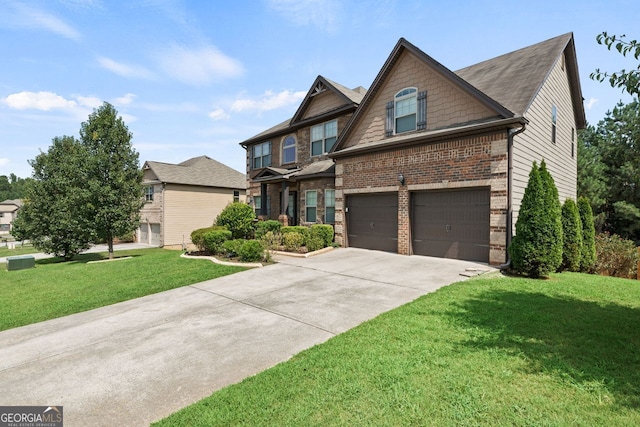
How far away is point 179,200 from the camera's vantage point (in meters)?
25.1

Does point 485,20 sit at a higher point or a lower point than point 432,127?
higher

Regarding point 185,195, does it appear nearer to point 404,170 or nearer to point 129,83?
point 129,83

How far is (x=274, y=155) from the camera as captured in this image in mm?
20375

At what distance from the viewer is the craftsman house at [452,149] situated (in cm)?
927

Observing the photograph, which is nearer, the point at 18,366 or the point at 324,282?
the point at 18,366

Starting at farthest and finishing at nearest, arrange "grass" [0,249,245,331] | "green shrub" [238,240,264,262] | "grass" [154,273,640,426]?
"green shrub" [238,240,264,262] < "grass" [0,249,245,331] < "grass" [154,273,640,426]

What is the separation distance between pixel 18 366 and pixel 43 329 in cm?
190

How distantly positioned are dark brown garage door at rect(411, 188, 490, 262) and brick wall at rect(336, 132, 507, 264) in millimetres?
298

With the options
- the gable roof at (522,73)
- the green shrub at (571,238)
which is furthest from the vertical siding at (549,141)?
the green shrub at (571,238)

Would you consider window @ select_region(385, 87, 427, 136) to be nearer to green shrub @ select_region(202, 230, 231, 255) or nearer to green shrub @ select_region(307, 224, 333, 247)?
green shrub @ select_region(307, 224, 333, 247)

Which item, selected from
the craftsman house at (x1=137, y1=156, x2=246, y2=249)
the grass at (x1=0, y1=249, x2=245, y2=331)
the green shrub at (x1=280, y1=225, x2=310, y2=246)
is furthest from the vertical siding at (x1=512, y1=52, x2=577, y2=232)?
the craftsman house at (x1=137, y1=156, x2=246, y2=249)

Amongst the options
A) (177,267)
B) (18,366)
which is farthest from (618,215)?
(18,366)

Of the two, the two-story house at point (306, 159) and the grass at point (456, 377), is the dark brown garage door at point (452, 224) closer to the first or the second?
the grass at point (456, 377)

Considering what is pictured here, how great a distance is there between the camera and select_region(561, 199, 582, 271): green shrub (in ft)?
31.1
